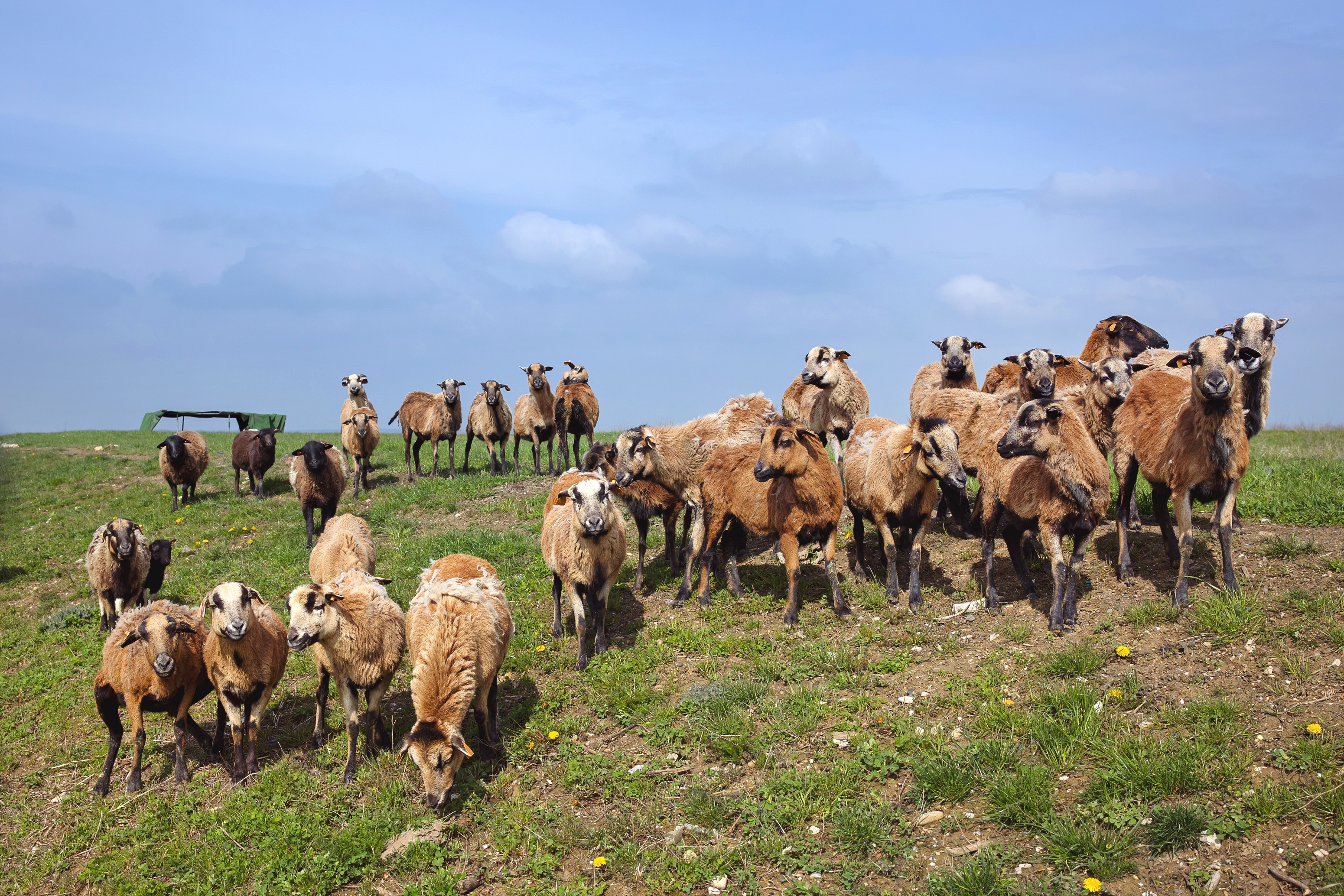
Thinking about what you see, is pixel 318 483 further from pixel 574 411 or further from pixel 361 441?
pixel 574 411

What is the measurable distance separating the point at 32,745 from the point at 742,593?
7933 millimetres

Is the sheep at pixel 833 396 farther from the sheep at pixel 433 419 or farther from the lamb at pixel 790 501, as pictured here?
the sheep at pixel 433 419

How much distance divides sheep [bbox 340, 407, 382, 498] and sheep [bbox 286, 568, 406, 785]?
34.5 feet

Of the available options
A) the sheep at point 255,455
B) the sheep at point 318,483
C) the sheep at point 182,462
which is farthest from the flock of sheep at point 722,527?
the sheep at point 255,455

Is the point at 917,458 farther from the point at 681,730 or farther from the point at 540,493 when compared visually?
the point at 540,493

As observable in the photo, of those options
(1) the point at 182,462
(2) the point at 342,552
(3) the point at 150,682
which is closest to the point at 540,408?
(1) the point at 182,462

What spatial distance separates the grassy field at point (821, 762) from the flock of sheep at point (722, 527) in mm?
404

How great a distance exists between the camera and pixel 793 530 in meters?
9.03

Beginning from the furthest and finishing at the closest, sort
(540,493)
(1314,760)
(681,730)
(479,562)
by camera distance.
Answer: (540,493)
(479,562)
(681,730)
(1314,760)

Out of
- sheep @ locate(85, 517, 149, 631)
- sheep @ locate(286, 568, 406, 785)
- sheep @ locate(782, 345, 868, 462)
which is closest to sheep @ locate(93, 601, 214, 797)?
sheep @ locate(286, 568, 406, 785)

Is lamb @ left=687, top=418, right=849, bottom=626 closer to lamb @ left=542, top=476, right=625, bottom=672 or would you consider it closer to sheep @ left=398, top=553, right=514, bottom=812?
lamb @ left=542, top=476, right=625, bottom=672

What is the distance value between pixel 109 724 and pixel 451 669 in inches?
149

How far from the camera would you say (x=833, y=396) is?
1361 cm

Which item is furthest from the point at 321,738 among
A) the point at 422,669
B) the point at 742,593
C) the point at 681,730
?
the point at 742,593
